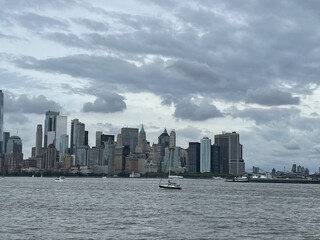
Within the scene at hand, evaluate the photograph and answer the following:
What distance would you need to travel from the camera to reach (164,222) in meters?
72.0

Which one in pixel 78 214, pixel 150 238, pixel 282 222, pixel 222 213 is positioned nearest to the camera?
pixel 150 238

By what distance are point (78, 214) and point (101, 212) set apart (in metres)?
5.85

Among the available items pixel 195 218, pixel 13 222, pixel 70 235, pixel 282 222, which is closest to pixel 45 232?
pixel 70 235

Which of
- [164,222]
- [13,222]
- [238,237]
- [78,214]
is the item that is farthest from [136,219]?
[238,237]

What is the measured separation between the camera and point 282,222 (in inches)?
2980

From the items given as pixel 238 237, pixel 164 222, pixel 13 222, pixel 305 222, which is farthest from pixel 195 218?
pixel 13 222

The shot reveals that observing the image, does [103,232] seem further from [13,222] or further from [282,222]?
[282,222]

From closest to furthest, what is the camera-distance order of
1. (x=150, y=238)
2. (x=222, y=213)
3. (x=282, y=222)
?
1. (x=150, y=238)
2. (x=282, y=222)
3. (x=222, y=213)

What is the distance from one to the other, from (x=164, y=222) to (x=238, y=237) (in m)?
15.9

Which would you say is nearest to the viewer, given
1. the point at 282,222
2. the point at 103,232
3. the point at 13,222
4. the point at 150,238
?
the point at 150,238

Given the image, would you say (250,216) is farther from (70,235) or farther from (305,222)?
(70,235)

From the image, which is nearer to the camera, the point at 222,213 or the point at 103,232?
the point at 103,232

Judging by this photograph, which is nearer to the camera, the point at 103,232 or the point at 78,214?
the point at 103,232

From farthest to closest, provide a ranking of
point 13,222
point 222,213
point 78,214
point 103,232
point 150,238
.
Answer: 1. point 222,213
2. point 78,214
3. point 13,222
4. point 103,232
5. point 150,238
